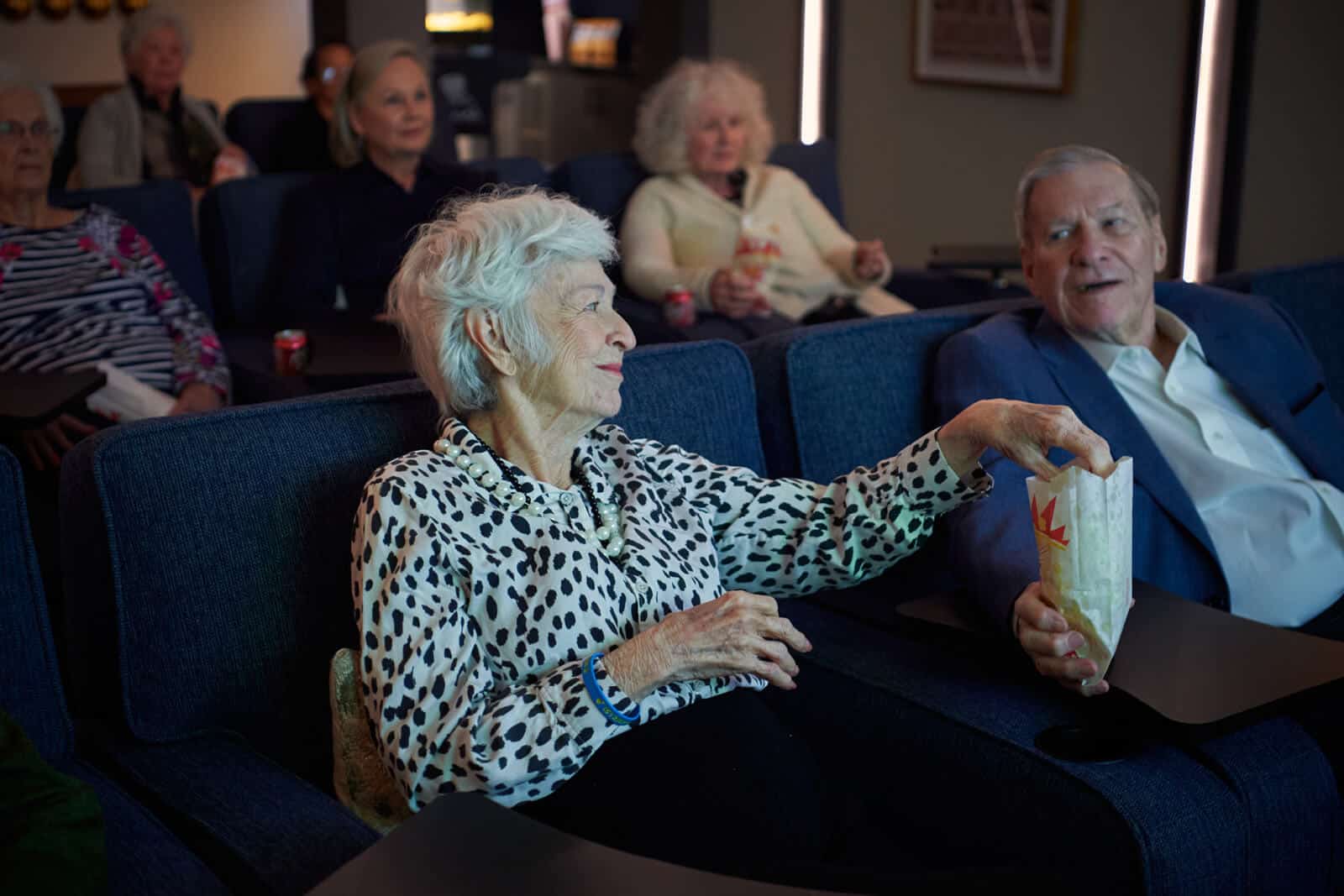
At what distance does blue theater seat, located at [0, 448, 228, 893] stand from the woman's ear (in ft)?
1.68

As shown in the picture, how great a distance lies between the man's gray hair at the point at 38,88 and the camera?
9.84 feet

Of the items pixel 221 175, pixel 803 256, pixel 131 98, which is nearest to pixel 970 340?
pixel 803 256

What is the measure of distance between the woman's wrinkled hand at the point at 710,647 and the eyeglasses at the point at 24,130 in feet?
7.43

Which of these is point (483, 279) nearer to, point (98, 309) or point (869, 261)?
point (98, 309)

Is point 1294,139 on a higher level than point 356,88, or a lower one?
lower

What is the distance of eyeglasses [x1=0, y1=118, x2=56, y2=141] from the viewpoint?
291cm

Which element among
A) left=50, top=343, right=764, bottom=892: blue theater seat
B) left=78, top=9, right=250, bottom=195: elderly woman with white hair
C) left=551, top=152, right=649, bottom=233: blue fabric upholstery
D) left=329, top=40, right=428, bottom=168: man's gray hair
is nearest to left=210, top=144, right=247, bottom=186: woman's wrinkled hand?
left=78, top=9, right=250, bottom=195: elderly woman with white hair

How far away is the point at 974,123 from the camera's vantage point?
18.0 feet

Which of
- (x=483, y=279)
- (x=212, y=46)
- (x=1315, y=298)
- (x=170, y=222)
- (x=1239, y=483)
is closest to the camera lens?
(x=483, y=279)

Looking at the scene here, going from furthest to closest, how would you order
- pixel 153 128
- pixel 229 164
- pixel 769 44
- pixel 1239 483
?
1. pixel 769 44
2. pixel 153 128
3. pixel 229 164
4. pixel 1239 483

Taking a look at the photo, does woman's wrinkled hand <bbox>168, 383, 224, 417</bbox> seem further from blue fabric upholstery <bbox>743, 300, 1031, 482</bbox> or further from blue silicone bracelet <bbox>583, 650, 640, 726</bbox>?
blue silicone bracelet <bbox>583, 650, 640, 726</bbox>

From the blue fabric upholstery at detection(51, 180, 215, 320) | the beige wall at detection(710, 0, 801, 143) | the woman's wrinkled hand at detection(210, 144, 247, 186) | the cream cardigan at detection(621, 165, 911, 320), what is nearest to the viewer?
the blue fabric upholstery at detection(51, 180, 215, 320)

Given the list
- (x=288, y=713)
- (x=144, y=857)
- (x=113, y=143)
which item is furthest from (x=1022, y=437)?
(x=113, y=143)

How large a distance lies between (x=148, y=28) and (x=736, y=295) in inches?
104
